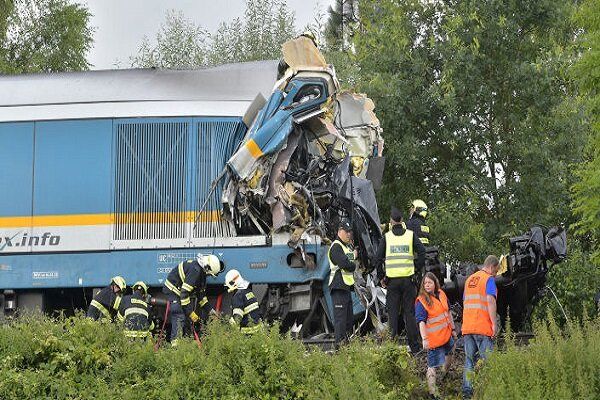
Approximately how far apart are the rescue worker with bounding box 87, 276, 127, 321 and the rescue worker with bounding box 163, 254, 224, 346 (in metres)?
0.56

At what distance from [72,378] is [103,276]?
3898 mm

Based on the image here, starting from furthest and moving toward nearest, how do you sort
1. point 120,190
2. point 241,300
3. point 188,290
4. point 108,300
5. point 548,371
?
point 120,190 → point 108,300 → point 241,300 → point 188,290 → point 548,371

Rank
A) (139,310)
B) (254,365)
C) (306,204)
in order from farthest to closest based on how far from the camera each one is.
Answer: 1. (306,204)
2. (139,310)
3. (254,365)

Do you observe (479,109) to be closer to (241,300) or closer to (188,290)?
(241,300)

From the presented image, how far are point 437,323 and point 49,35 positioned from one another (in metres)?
19.2

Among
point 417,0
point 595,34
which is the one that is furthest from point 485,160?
point 595,34

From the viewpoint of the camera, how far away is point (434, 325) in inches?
449

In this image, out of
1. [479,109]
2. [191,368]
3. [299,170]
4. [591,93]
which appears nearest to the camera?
[191,368]

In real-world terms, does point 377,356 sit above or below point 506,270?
below

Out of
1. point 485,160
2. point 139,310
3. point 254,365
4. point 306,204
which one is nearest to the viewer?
point 254,365

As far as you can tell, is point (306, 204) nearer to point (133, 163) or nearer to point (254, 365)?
point (133, 163)

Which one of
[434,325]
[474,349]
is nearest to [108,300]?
[434,325]

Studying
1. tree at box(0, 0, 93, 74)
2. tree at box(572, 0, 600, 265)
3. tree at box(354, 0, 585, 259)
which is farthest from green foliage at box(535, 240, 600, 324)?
tree at box(0, 0, 93, 74)

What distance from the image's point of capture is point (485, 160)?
1936 centimetres
